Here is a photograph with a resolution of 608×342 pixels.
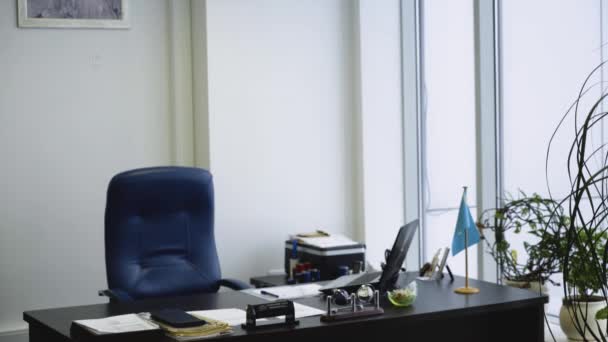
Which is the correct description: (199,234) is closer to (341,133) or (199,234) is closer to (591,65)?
(341,133)

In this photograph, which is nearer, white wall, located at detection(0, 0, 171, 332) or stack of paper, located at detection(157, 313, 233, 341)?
stack of paper, located at detection(157, 313, 233, 341)

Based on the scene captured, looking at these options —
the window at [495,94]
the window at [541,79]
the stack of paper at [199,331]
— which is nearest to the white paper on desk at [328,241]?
the window at [495,94]

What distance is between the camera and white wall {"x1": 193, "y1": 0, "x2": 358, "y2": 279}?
467 cm

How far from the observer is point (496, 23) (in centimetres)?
420

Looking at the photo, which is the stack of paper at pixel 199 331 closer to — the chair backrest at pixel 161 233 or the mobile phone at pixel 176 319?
the mobile phone at pixel 176 319

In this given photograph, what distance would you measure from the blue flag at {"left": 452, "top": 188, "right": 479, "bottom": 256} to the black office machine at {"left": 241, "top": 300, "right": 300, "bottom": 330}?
0.95 meters

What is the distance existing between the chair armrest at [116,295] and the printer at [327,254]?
126 centimetres

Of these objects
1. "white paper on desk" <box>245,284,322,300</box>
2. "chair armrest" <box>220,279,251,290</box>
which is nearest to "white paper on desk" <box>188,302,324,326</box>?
"white paper on desk" <box>245,284,322,300</box>

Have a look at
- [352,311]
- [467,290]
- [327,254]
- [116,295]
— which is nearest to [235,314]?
[352,311]

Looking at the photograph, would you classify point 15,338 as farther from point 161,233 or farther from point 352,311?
point 352,311

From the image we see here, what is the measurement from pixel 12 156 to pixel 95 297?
971 millimetres

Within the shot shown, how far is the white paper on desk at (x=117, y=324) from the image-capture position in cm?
240

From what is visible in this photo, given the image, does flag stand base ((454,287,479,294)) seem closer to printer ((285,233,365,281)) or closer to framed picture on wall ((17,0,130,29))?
printer ((285,233,365,281))

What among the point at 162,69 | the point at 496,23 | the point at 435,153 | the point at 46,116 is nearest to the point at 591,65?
the point at 496,23
